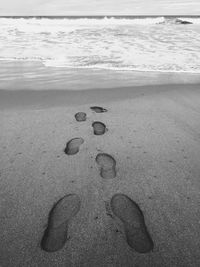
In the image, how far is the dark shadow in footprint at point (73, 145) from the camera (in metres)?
2.55

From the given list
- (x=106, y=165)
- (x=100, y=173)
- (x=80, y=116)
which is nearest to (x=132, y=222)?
(x=100, y=173)

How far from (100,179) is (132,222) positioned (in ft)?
1.83

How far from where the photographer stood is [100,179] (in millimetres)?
2104

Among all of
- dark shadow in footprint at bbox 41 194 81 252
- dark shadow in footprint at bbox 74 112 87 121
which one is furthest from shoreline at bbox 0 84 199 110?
dark shadow in footprint at bbox 41 194 81 252

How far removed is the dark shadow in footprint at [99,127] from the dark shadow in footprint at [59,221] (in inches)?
45.0

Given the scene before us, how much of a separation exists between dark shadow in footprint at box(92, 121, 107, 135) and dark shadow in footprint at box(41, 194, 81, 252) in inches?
45.0

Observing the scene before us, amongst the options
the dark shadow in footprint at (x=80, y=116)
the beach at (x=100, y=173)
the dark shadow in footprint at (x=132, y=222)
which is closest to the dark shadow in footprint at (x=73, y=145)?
the beach at (x=100, y=173)

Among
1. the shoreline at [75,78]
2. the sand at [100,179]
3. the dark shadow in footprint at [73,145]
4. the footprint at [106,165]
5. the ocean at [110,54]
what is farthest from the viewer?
the ocean at [110,54]

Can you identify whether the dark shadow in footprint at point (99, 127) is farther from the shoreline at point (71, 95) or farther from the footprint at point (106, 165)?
the shoreline at point (71, 95)

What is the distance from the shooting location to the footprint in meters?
2.17

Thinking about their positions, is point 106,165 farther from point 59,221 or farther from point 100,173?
point 59,221

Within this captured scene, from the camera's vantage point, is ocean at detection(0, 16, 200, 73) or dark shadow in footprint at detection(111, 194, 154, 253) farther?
ocean at detection(0, 16, 200, 73)

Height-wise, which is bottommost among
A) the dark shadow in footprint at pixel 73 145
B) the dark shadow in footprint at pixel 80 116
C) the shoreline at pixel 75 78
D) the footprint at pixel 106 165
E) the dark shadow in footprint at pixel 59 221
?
the shoreline at pixel 75 78

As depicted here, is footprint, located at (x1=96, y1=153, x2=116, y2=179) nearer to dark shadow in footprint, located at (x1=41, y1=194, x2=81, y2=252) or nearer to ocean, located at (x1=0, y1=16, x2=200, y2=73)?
dark shadow in footprint, located at (x1=41, y1=194, x2=81, y2=252)
